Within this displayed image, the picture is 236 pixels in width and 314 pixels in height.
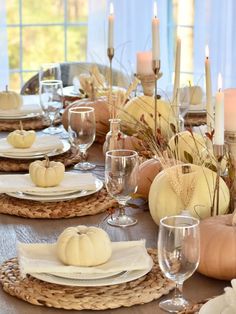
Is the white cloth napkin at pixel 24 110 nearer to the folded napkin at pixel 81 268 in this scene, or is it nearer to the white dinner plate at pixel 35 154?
the white dinner plate at pixel 35 154

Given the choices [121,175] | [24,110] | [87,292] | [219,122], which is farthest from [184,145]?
[24,110]

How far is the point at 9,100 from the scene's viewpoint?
9.74ft

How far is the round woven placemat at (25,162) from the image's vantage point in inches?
91.2

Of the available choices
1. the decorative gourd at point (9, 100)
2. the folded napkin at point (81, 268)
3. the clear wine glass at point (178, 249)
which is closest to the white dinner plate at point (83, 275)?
the folded napkin at point (81, 268)

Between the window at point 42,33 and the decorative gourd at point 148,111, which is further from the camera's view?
the window at point 42,33

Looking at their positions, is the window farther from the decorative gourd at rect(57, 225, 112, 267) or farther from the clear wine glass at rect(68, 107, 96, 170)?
the decorative gourd at rect(57, 225, 112, 267)

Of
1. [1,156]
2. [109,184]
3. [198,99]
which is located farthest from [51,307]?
[198,99]

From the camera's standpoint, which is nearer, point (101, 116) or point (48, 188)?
point (48, 188)

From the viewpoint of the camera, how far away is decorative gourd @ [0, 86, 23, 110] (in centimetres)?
297

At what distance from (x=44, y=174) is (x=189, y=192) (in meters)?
0.43

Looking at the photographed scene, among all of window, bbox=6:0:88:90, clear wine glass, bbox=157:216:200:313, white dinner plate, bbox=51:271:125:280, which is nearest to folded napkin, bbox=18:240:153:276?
white dinner plate, bbox=51:271:125:280

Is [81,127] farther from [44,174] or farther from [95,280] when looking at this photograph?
[95,280]

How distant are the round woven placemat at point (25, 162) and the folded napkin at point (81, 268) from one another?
2.49ft

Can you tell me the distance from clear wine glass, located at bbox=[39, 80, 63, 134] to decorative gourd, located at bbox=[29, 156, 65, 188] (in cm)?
75
